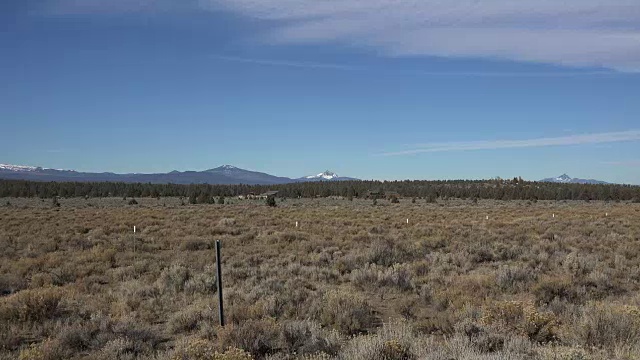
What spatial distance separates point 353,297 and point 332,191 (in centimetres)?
10887

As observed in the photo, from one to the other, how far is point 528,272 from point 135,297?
31.3ft

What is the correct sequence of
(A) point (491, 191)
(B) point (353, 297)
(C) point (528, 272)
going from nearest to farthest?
(B) point (353, 297) < (C) point (528, 272) < (A) point (491, 191)

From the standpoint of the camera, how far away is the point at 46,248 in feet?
59.8

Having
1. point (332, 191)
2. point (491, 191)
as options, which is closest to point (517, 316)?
point (491, 191)

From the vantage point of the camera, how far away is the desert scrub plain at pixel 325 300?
22.4 feet

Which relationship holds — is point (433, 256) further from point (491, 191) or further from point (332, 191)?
point (332, 191)

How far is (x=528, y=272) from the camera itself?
40.8ft

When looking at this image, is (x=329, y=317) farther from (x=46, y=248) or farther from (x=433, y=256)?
(x=46, y=248)

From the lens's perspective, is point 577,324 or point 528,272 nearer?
point 577,324

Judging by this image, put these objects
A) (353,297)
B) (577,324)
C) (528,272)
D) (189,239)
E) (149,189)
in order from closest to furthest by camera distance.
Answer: (577,324) → (353,297) → (528,272) → (189,239) → (149,189)

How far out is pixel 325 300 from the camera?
9.70m

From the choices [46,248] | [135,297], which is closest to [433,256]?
[135,297]

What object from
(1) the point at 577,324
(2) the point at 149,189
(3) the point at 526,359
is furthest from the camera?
(2) the point at 149,189

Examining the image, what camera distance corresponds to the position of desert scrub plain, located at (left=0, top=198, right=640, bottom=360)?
22.4ft
